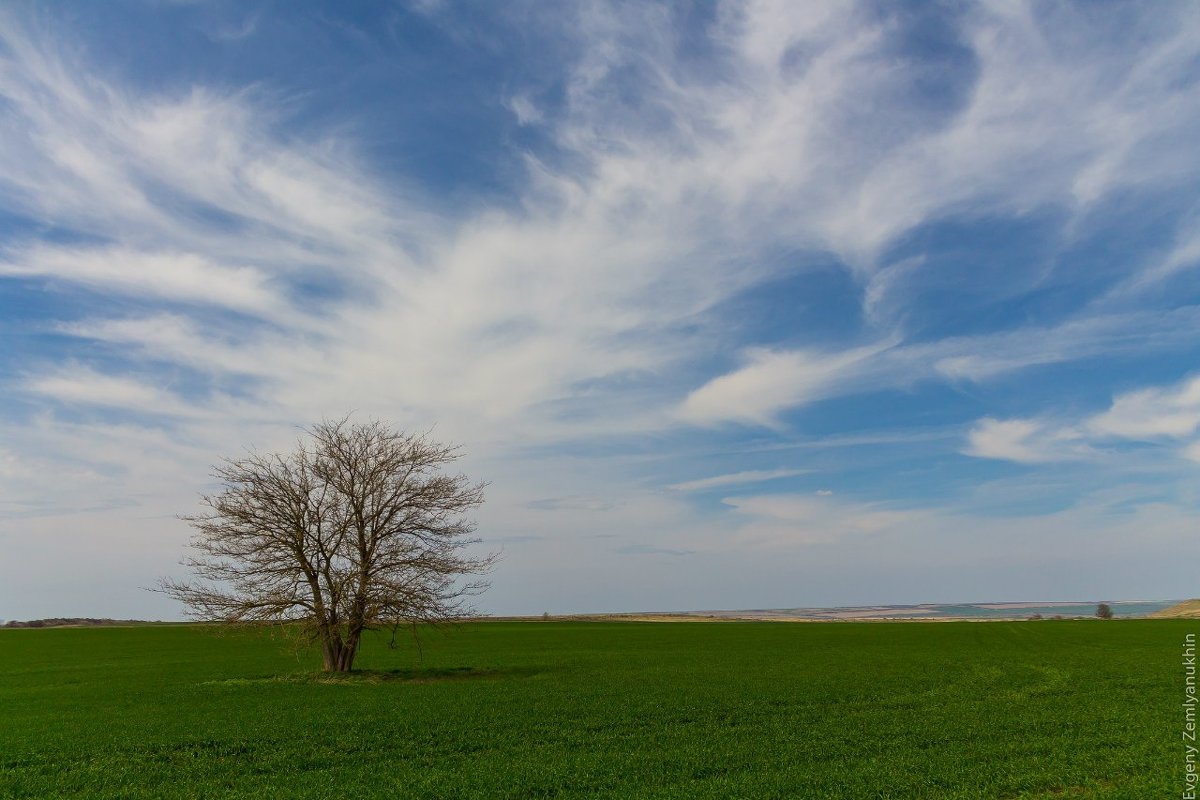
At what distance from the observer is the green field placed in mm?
17672

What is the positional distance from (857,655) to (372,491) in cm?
4060

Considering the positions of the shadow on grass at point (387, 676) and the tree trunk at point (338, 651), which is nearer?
the shadow on grass at point (387, 676)

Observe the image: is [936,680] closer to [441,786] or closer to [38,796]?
[441,786]

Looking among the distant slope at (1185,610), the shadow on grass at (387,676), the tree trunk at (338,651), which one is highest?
the tree trunk at (338,651)

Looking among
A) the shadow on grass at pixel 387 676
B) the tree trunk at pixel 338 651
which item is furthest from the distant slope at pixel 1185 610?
the tree trunk at pixel 338 651

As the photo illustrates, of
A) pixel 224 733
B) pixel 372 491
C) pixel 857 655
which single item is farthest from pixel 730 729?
pixel 857 655

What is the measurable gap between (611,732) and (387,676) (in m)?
22.4

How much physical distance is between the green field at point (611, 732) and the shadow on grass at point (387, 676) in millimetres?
223

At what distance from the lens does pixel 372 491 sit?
40750 millimetres

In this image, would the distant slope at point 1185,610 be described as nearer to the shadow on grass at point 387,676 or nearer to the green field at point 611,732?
the green field at point 611,732

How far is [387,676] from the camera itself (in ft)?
138

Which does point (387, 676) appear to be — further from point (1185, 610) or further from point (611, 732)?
point (1185, 610)

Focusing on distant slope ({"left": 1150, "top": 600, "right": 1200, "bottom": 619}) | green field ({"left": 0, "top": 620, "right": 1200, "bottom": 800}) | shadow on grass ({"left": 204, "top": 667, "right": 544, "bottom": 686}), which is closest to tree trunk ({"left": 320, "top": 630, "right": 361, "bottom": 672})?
shadow on grass ({"left": 204, "top": 667, "right": 544, "bottom": 686})

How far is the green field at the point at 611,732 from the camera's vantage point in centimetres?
1767
